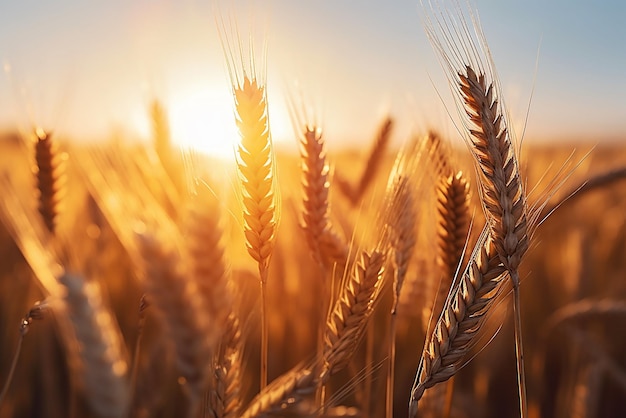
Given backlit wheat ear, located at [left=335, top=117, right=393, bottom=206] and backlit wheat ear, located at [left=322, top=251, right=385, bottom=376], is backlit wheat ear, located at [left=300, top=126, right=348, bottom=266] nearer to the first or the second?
backlit wheat ear, located at [left=322, top=251, right=385, bottom=376]

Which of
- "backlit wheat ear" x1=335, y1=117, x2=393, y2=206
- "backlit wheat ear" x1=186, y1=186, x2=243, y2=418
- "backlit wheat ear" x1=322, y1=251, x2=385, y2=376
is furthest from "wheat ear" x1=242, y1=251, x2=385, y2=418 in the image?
"backlit wheat ear" x1=335, y1=117, x2=393, y2=206

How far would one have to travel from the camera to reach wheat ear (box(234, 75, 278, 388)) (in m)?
1.45

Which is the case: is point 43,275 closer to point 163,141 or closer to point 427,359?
point 427,359

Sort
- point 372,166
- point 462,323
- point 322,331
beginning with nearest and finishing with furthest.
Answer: point 462,323, point 322,331, point 372,166

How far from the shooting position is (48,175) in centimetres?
211

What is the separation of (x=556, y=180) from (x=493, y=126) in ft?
1.02

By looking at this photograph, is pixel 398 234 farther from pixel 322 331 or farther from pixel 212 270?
pixel 212 270

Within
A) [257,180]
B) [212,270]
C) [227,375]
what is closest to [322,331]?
[227,375]

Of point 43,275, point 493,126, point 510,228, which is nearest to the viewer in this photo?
point 510,228

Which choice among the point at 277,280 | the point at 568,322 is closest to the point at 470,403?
the point at 568,322

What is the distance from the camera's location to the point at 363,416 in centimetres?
191

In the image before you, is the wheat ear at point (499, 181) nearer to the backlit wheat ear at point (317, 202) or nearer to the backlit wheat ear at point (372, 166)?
the backlit wheat ear at point (317, 202)

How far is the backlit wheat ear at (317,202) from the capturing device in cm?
171

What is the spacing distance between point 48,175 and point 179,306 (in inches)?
50.1
